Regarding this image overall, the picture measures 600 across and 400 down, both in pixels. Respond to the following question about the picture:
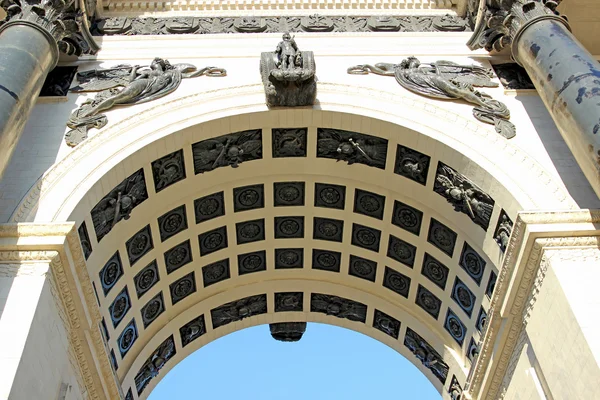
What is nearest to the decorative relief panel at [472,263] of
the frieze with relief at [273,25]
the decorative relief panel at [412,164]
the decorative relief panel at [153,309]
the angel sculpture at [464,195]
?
the angel sculpture at [464,195]

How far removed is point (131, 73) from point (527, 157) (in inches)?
339

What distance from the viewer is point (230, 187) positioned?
15891mm

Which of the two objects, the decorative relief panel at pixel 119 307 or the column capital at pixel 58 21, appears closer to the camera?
the column capital at pixel 58 21

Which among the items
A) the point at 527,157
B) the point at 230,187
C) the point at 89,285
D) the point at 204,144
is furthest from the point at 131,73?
the point at 527,157

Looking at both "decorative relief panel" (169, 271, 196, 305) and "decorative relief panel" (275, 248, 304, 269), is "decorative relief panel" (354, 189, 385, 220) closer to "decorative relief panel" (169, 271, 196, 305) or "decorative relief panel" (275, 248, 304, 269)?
"decorative relief panel" (275, 248, 304, 269)

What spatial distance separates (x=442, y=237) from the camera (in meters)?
15.5

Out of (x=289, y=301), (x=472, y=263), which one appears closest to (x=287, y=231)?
(x=289, y=301)

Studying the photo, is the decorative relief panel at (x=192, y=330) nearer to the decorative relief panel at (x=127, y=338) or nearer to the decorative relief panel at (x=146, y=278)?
the decorative relief panel at (x=127, y=338)

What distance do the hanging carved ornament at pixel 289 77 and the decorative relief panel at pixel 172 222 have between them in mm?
3330

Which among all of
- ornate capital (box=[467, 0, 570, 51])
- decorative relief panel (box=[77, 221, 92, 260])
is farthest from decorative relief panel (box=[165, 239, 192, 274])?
ornate capital (box=[467, 0, 570, 51])

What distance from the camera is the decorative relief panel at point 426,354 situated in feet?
56.4

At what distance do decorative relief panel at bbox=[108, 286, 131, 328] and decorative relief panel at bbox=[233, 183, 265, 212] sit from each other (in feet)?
10.6

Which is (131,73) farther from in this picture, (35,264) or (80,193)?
(35,264)

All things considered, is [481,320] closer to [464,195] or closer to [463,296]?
[463,296]
